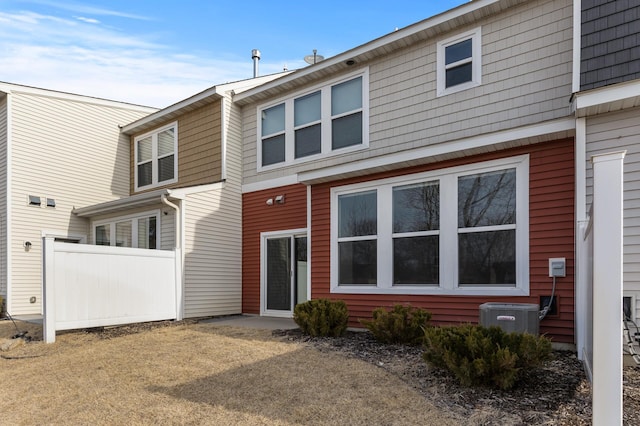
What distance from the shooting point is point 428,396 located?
160 inches

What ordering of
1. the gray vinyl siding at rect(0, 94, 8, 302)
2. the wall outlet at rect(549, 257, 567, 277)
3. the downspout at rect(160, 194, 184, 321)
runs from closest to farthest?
the wall outlet at rect(549, 257, 567, 277)
the downspout at rect(160, 194, 184, 321)
the gray vinyl siding at rect(0, 94, 8, 302)

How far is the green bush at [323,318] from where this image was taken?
6.98 metres

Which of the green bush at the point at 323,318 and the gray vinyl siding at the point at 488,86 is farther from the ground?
the gray vinyl siding at the point at 488,86

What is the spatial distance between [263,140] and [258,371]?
6575 millimetres

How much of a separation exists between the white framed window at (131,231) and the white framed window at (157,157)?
150 cm

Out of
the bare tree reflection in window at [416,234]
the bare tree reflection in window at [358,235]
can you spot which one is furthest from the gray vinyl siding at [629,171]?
the bare tree reflection in window at [358,235]

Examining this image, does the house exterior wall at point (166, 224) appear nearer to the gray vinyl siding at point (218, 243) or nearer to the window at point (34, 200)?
the gray vinyl siding at point (218, 243)

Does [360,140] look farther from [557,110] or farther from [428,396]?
[428,396]

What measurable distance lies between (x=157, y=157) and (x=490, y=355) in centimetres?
1070

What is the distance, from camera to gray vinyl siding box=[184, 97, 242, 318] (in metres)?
9.62

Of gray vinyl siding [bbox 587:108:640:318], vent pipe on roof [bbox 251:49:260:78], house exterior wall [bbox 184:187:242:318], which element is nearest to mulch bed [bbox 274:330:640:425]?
gray vinyl siding [bbox 587:108:640:318]

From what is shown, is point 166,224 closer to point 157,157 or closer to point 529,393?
point 157,157

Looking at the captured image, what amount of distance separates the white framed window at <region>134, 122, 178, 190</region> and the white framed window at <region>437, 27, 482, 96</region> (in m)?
7.16

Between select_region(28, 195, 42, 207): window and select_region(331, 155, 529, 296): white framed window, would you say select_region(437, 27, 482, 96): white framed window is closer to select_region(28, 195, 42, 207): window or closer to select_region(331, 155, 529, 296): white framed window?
select_region(331, 155, 529, 296): white framed window
